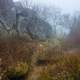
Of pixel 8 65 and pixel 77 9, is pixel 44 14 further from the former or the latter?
pixel 8 65

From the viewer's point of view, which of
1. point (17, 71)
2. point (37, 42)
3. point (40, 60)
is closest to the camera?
point (17, 71)

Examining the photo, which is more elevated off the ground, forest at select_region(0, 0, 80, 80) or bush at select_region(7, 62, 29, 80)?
forest at select_region(0, 0, 80, 80)

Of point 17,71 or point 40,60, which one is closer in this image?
point 17,71

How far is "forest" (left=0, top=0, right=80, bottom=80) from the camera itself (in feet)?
8.72

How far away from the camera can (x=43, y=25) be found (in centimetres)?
361

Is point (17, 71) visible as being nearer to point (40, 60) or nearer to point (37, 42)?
point (40, 60)

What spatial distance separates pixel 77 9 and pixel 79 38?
22.1 inches

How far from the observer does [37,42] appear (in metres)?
3.27

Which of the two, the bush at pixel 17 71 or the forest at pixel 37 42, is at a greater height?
the forest at pixel 37 42

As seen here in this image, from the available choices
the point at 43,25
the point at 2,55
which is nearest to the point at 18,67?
the point at 2,55

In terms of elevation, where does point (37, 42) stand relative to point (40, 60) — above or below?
above

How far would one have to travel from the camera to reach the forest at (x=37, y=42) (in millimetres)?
2658

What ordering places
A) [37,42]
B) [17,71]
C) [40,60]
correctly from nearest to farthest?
[17,71] < [40,60] < [37,42]

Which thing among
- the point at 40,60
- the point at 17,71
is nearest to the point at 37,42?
the point at 40,60
